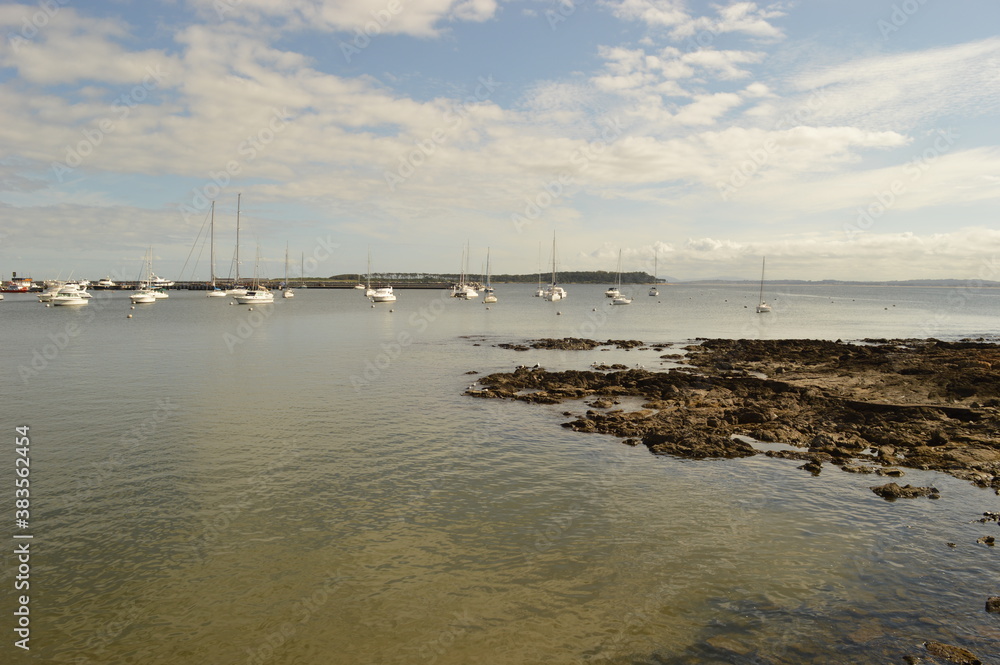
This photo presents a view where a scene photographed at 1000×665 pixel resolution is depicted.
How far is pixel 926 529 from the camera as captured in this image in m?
13.7

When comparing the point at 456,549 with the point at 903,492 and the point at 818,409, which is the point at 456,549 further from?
the point at 818,409

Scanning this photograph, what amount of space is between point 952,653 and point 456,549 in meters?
9.13

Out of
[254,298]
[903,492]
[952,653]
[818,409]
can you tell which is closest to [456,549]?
[952,653]

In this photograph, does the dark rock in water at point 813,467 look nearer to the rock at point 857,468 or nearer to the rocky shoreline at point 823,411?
the rocky shoreline at point 823,411

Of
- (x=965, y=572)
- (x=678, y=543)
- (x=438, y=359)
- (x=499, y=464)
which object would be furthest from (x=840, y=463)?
(x=438, y=359)

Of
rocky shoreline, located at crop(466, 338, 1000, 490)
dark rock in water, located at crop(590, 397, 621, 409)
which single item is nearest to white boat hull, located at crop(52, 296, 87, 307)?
rocky shoreline, located at crop(466, 338, 1000, 490)

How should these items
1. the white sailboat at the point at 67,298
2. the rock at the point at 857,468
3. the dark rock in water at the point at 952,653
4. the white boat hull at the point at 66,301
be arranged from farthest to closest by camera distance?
1. the white sailboat at the point at 67,298
2. the white boat hull at the point at 66,301
3. the rock at the point at 857,468
4. the dark rock in water at the point at 952,653

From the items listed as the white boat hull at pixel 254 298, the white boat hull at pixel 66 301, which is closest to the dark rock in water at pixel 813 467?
the white boat hull at pixel 254 298

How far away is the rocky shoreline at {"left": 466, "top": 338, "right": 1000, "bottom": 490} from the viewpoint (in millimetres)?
19656

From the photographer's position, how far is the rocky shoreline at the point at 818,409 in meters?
19.7

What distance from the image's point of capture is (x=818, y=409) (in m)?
25.2

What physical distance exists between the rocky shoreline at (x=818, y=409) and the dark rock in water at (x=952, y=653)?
26.1 ft

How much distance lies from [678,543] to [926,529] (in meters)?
6.30

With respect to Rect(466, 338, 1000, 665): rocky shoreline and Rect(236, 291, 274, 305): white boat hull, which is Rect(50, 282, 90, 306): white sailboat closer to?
Rect(236, 291, 274, 305): white boat hull
